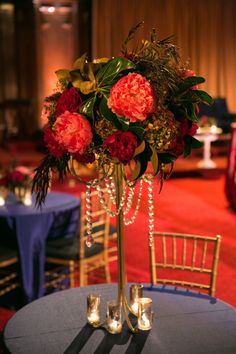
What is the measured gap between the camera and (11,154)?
399 inches

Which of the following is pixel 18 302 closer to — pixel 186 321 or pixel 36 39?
pixel 186 321

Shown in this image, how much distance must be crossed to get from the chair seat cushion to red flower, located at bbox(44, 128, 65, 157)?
218cm

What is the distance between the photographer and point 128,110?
168 centimetres

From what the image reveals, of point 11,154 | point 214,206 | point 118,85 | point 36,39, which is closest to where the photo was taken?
point 118,85

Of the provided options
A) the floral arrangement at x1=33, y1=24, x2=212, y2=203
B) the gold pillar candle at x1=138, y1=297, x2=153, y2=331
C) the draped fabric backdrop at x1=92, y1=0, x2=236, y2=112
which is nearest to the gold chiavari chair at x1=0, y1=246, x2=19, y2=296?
the gold pillar candle at x1=138, y1=297, x2=153, y2=331

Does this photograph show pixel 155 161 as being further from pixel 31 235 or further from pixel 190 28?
pixel 190 28

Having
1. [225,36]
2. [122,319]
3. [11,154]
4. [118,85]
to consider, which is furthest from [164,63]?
[225,36]

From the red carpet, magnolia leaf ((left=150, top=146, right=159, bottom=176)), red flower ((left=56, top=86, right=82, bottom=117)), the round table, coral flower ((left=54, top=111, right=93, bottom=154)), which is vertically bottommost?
the red carpet

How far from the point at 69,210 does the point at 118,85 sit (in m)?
2.53

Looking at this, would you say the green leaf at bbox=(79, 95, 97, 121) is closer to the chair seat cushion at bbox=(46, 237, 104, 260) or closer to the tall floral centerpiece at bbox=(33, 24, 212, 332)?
the tall floral centerpiece at bbox=(33, 24, 212, 332)

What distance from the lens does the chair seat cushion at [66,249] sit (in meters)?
3.94

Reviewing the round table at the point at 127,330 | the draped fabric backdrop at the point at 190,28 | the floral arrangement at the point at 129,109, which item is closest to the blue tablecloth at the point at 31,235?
the round table at the point at 127,330

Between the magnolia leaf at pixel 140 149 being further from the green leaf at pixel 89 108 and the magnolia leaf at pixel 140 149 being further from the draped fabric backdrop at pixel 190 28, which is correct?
the draped fabric backdrop at pixel 190 28

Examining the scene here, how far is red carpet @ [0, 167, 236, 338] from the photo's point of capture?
4.42 metres
